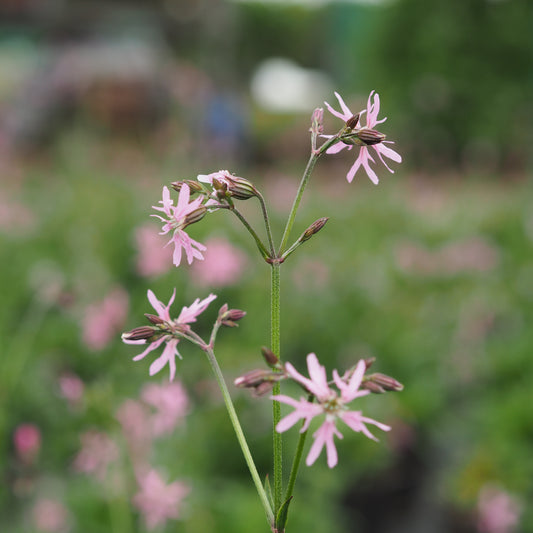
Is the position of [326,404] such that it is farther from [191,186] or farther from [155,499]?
[155,499]

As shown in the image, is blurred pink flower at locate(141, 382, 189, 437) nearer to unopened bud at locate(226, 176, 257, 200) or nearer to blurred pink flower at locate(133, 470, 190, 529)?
blurred pink flower at locate(133, 470, 190, 529)

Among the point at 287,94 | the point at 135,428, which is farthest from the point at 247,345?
the point at 287,94

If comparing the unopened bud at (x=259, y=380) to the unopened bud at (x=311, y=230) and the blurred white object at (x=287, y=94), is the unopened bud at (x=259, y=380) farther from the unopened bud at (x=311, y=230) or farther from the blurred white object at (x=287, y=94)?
the blurred white object at (x=287, y=94)

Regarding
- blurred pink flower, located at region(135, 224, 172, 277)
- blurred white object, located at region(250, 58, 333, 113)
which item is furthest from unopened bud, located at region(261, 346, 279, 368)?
blurred white object, located at region(250, 58, 333, 113)

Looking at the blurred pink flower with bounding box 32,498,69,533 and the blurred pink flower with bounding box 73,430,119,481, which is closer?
the blurred pink flower with bounding box 73,430,119,481

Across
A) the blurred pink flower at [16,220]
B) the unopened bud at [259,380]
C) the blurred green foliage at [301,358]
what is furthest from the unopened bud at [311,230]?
the blurred pink flower at [16,220]

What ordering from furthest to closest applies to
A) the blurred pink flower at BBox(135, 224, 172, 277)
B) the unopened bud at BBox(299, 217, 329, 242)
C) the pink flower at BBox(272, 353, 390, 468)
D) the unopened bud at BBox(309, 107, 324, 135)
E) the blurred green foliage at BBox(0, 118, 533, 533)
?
1. the blurred pink flower at BBox(135, 224, 172, 277)
2. the blurred green foliage at BBox(0, 118, 533, 533)
3. the unopened bud at BBox(309, 107, 324, 135)
4. the unopened bud at BBox(299, 217, 329, 242)
5. the pink flower at BBox(272, 353, 390, 468)
